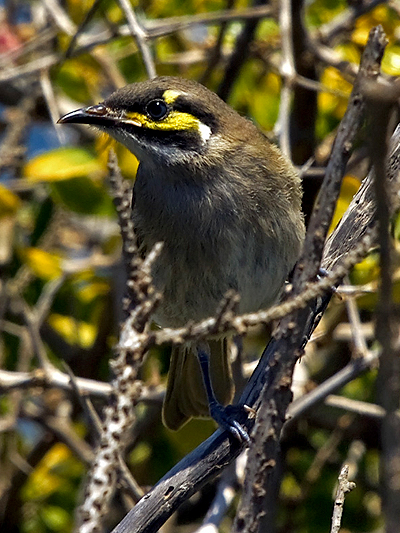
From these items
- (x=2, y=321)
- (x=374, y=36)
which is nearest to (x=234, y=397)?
(x=2, y=321)

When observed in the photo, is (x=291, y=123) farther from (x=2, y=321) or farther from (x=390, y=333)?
(x=390, y=333)

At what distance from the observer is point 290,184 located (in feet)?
13.1

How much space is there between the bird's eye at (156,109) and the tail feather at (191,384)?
115 centimetres

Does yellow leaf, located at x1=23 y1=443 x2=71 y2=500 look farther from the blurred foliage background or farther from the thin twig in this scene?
the thin twig

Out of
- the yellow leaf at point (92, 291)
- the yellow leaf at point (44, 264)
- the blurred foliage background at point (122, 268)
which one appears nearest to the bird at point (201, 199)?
the blurred foliage background at point (122, 268)

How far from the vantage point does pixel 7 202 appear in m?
4.67

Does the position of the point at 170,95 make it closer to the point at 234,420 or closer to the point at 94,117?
the point at 94,117

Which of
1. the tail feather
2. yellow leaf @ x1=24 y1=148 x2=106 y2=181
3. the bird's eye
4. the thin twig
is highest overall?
yellow leaf @ x1=24 y1=148 x2=106 y2=181

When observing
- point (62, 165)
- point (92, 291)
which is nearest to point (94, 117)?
point (62, 165)

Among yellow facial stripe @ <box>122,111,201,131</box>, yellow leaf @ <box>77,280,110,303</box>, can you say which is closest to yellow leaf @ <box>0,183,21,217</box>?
yellow leaf @ <box>77,280,110,303</box>

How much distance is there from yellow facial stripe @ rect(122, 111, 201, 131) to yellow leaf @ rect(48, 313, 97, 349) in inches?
72.6

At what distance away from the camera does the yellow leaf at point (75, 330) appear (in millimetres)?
5273

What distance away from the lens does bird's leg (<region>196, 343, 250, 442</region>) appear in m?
3.21

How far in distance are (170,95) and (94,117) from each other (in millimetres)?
348
